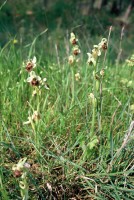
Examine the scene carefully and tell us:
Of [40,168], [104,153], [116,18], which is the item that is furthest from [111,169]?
[116,18]

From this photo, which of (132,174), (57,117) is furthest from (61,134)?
(132,174)

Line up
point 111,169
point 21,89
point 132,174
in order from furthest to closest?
point 21,89
point 132,174
point 111,169

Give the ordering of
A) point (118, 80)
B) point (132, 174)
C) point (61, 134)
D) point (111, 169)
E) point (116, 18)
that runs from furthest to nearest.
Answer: point (116, 18) → point (118, 80) → point (61, 134) → point (132, 174) → point (111, 169)

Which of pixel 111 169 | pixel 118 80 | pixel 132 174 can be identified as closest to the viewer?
pixel 111 169

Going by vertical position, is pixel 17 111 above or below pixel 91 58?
below

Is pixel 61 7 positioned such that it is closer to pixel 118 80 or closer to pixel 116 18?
pixel 116 18

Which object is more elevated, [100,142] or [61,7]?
[61,7]

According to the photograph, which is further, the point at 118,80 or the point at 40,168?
the point at 118,80

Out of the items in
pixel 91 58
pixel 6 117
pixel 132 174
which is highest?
pixel 91 58

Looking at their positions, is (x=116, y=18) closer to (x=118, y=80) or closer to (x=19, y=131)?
(x=118, y=80)
